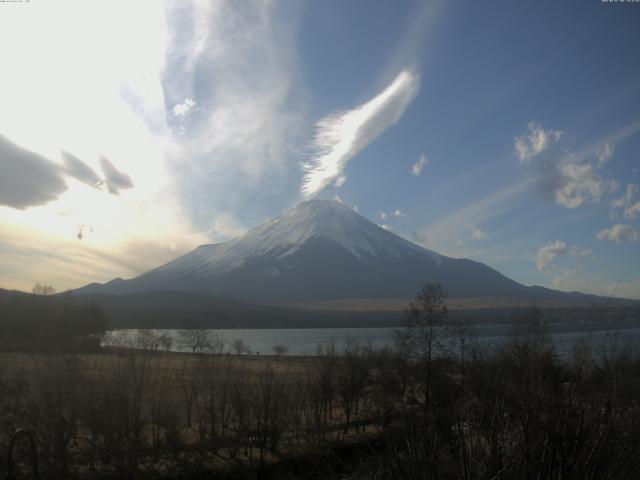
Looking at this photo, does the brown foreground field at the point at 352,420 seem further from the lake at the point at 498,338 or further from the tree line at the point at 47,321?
the tree line at the point at 47,321

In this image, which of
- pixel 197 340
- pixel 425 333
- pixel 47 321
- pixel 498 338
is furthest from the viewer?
pixel 197 340

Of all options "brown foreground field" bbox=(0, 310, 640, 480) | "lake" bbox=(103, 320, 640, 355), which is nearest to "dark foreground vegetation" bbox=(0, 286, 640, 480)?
"brown foreground field" bbox=(0, 310, 640, 480)

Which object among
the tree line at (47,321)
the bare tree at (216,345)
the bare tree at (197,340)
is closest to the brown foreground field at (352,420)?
the tree line at (47,321)

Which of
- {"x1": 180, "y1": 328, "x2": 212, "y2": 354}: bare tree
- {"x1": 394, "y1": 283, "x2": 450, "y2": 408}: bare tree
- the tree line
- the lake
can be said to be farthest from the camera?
{"x1": 180, "y1": 328, "x2": 212, "y2": 354}: bare tree

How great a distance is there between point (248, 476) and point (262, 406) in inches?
145

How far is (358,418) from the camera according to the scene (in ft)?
95.8

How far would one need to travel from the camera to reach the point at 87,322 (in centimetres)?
5925

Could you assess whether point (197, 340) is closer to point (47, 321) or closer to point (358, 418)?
point (47, 321)

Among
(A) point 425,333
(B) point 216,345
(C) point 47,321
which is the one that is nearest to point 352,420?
(A) point 425,333

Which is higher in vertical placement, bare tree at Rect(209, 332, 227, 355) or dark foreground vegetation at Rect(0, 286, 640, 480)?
dark foreground vegetation at Rect(0, 286, 640, 480)

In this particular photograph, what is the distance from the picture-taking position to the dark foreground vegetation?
15.2 feet

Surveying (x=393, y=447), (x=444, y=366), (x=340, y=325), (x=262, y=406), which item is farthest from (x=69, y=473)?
(x=340, y=325)

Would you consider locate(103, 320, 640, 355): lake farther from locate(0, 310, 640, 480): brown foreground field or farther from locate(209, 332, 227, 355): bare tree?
locate(209, 332, 227, 355): bare tree

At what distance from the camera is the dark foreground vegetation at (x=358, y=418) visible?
183 inches
